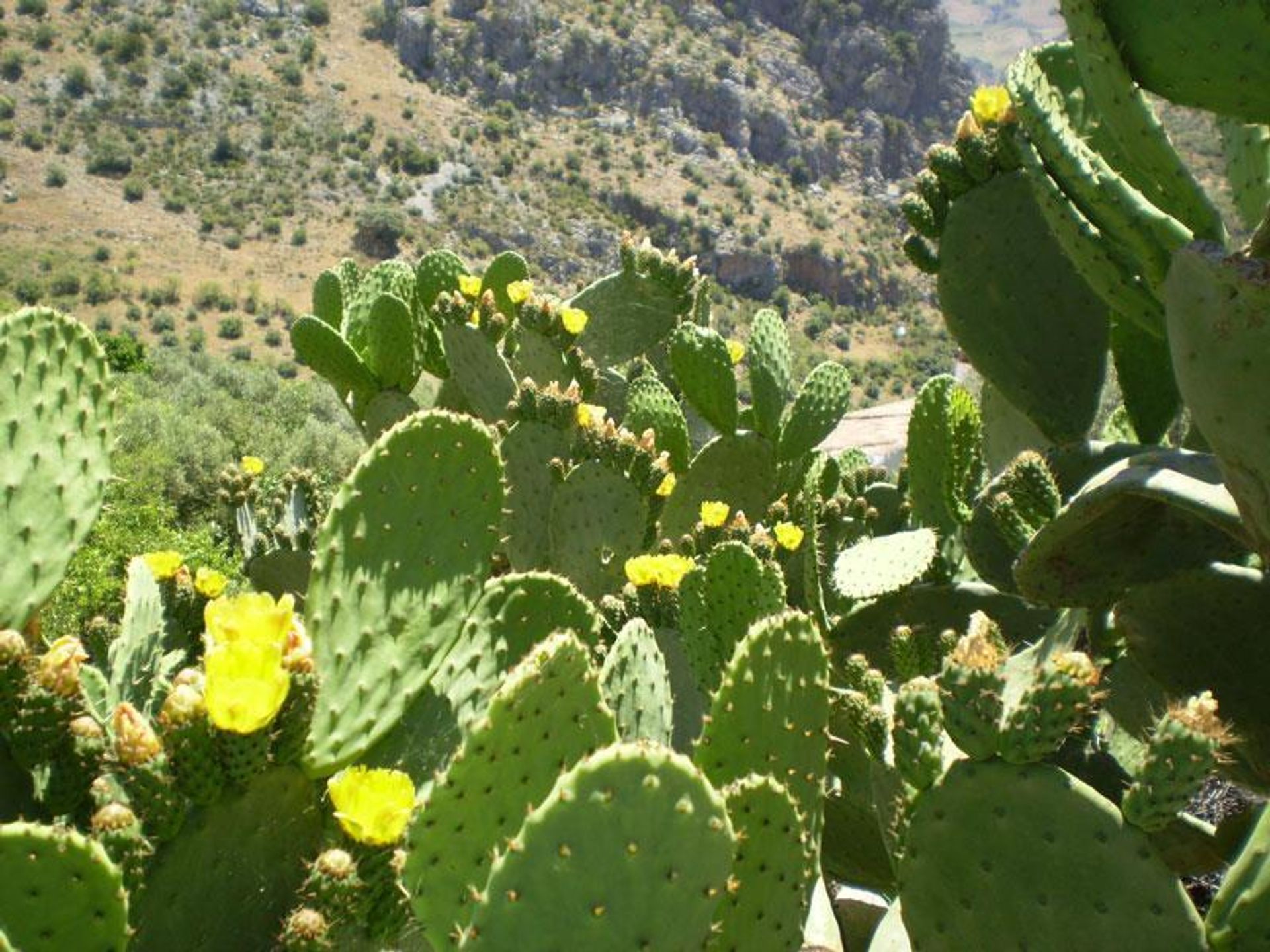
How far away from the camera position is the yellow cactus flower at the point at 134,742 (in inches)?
49.6

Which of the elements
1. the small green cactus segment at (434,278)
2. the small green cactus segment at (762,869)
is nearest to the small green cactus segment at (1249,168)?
the small green cactus segment at (762,869)

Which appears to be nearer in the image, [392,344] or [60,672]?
[60,672]

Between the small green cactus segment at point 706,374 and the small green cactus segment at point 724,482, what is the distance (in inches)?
3.2

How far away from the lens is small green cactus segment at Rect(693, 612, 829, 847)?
1.51 metres

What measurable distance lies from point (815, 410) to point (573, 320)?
2.57 ft

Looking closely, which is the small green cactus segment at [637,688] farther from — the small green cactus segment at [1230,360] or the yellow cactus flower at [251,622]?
the small green cactus segment at [1230,360]

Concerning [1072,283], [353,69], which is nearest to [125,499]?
[1072,283]

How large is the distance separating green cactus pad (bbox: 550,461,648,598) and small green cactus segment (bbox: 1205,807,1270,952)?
180cm

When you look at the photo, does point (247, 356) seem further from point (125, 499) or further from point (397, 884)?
point (397, 884)

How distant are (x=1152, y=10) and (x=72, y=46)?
4707 cm

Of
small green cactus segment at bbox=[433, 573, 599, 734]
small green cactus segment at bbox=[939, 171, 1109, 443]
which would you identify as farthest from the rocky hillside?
small green cactus segment at bbox=[433, 573, 599, 734]

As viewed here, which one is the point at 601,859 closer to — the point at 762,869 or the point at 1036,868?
the point at 762,869

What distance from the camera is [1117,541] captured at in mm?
2129

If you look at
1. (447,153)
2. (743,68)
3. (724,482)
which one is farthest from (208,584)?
(743,68)
